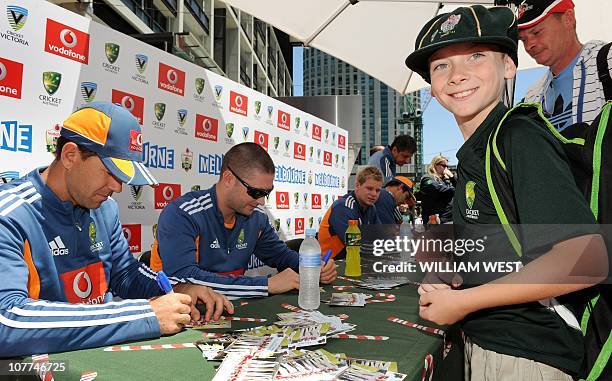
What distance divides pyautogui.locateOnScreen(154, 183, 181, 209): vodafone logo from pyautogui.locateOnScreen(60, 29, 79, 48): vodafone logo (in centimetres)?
125

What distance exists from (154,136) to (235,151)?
1512mm

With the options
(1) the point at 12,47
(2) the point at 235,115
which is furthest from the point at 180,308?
(2) the point at 235,115

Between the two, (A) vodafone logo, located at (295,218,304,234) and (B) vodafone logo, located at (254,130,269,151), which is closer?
(B) vodafone logo, located at (254,130,269,151)

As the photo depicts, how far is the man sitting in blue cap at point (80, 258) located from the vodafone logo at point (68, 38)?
1.53m

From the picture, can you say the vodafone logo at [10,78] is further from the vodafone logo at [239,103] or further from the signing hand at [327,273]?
the vodafone logo at [239,103]

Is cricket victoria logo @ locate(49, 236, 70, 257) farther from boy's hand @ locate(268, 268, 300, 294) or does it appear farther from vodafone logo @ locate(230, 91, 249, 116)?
vodafone logo @ locate(230, 91, 249, 116)

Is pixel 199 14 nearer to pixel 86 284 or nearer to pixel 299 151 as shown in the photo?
pixel 299 151

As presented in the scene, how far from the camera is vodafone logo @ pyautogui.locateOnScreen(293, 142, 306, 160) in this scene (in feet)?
19.8

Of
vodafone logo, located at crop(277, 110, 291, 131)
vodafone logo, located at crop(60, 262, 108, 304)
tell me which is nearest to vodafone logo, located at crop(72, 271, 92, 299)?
vodafone logo, located at crop(60, 262, 108, 304)

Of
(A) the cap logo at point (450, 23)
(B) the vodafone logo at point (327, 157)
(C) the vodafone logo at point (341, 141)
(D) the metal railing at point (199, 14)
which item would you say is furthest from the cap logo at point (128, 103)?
(D) the metal railing at point (199, 14)

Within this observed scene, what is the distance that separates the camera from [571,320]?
0.87 m

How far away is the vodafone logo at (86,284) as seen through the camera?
147cm

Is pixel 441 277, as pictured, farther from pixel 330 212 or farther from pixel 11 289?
pixel 330 212

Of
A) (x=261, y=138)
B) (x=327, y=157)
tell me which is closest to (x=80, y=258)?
(x=261, y=138)
